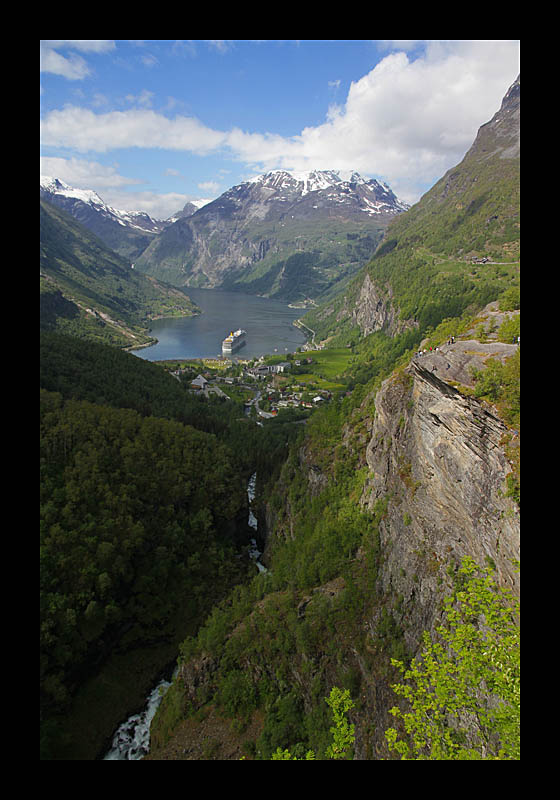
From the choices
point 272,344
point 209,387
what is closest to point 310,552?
point 209,387

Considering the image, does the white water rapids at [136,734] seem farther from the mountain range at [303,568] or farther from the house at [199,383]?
the house at [199,383]

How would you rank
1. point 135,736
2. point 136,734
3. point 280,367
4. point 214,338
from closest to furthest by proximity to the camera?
point 135,736 → point 136,734 → point 280,367 → point 214,338

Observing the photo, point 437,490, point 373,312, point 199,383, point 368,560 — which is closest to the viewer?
point 437,490

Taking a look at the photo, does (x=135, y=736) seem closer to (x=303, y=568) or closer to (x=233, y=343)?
(x=303, y=568)

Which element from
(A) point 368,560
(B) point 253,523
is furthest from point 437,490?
(B) point 253,523

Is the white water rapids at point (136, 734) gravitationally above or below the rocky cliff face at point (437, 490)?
below

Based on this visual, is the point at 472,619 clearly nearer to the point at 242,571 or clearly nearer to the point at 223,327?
the point at 242,571

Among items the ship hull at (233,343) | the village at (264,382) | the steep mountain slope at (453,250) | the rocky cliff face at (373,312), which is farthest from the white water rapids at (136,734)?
the ship hull at (233,343)
